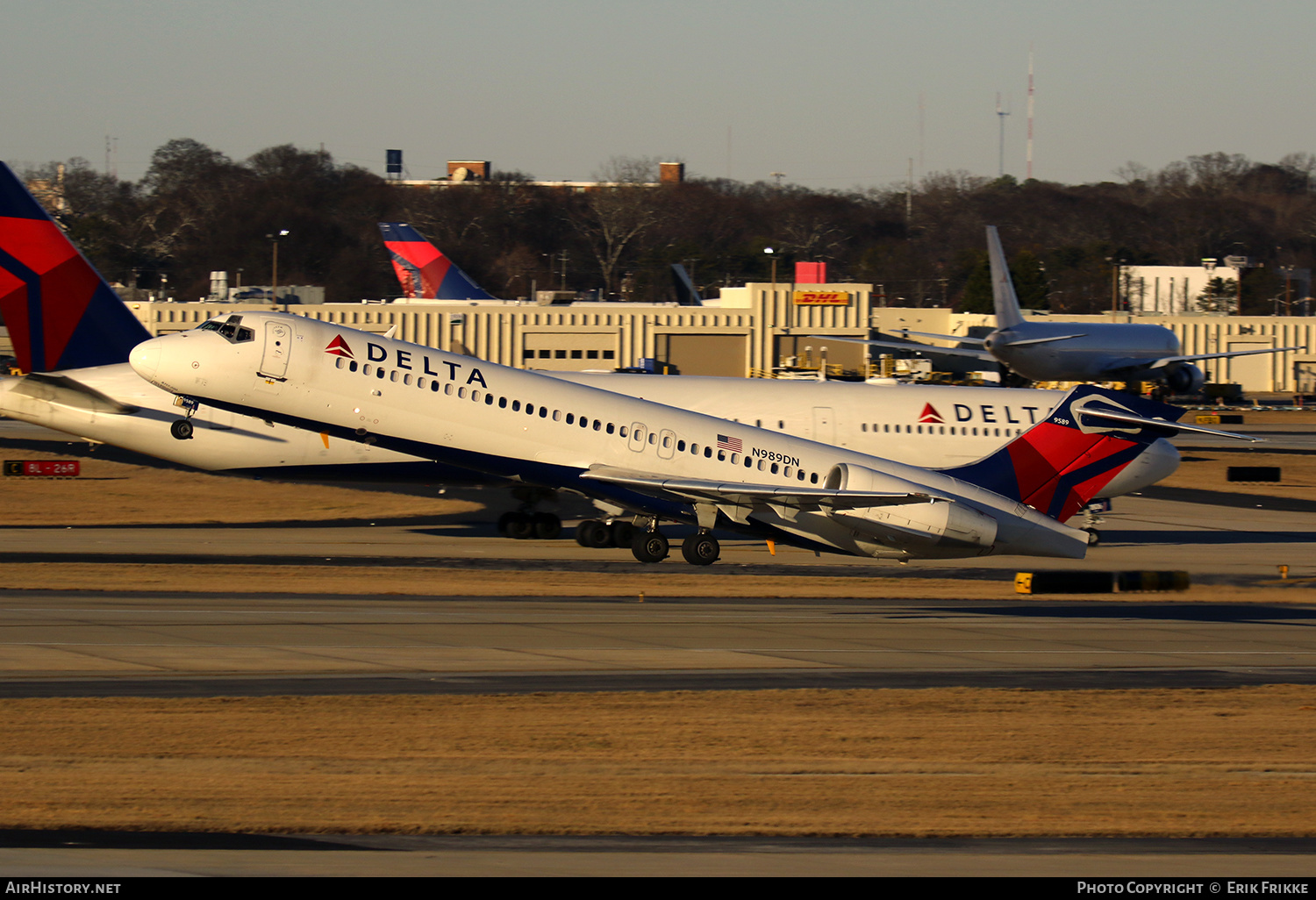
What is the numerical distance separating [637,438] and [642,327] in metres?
57.8

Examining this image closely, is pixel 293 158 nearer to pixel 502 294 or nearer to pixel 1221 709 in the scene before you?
pixel 502 294

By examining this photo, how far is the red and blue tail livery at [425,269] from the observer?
3501 inches

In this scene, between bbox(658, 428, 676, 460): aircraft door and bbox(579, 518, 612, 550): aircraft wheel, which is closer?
bbox(658, 428, 676, 460): aircraft door

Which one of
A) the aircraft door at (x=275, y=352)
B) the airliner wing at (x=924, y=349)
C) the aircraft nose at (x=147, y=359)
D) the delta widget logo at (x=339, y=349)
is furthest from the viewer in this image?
the airliner wing at (x=924, y=349)

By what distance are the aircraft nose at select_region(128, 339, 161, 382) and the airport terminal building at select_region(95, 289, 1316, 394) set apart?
147 ft

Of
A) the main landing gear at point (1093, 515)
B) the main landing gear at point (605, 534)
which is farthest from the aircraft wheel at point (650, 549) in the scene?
the main landing gear at point (1093, 515)

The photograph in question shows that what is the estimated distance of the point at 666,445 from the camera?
3634cm

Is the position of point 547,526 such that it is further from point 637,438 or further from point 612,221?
point 612,221

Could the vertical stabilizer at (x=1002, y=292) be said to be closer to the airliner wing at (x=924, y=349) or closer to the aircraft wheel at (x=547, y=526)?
the airliner wing at (x=924, y=349)

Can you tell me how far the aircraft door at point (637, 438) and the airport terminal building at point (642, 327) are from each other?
44.0 meters

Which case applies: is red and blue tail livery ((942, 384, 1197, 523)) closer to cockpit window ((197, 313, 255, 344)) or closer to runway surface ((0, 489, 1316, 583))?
runway surface ((0, 489, 1316, 583))

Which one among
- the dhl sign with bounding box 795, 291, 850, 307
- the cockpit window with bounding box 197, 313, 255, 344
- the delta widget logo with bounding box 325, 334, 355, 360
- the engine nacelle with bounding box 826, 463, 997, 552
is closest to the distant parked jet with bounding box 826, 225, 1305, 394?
the dhl sign with bounding box 795, 291, 850, 307

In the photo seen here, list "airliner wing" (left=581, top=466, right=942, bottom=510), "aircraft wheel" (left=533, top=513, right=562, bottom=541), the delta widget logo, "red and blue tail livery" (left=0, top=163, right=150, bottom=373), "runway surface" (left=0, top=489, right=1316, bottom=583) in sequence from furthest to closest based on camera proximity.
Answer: "aircraft wheel" (left=533, top=513, right=562, bottom=541), "red and blue tail livery" (left=0, top=163, right=150, bottom=373), "runway surface" (left=0, top=489, right=1316, bottom=583), the delta widget logo, "airliner wing" (left=581, top=466, right=942, bottom=510)

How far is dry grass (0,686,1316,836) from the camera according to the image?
49.4 ft
